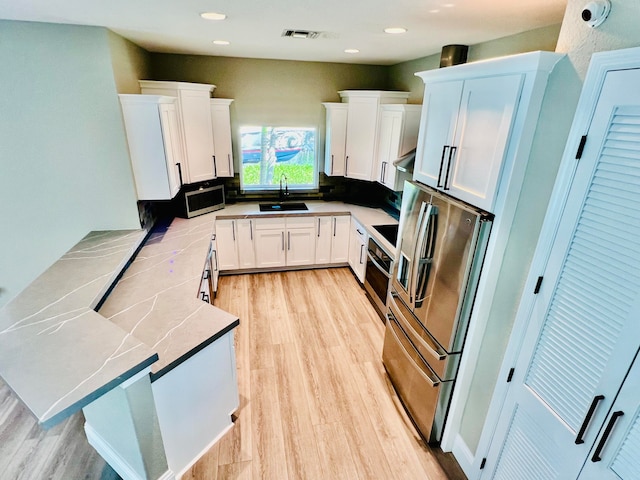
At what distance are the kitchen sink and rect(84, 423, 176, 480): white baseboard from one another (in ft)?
9.12

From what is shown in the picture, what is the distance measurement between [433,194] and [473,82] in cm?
64

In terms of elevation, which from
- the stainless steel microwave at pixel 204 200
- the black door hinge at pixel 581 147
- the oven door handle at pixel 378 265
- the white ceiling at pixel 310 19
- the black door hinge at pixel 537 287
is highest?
the white ceiling at pixel 310 19

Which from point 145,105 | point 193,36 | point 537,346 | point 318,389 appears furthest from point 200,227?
point 537,346

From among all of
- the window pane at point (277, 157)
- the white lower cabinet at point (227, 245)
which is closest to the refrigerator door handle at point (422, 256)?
the white lower cabinet at point (227, 245)

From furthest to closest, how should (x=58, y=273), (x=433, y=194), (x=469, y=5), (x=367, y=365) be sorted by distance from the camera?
1. (x=367, y=365)
2. (x=58, y=273)
3. (x=433, y=194)
4. (x=469, y=5)

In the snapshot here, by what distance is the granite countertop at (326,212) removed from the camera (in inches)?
157

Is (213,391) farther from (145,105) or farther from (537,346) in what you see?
(145,105)

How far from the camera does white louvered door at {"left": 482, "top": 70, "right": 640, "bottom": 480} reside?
1125 millimetres

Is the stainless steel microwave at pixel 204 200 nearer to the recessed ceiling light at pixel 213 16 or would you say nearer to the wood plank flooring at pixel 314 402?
the wood plank flooring at pixel 314 402

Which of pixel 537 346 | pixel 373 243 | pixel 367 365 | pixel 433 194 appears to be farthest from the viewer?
pixel 373 243

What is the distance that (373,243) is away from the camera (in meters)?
3.62

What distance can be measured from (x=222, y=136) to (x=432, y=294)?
3164 millimetres

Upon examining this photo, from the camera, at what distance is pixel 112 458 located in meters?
2.01

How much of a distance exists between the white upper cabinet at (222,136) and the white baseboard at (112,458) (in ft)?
9.43
